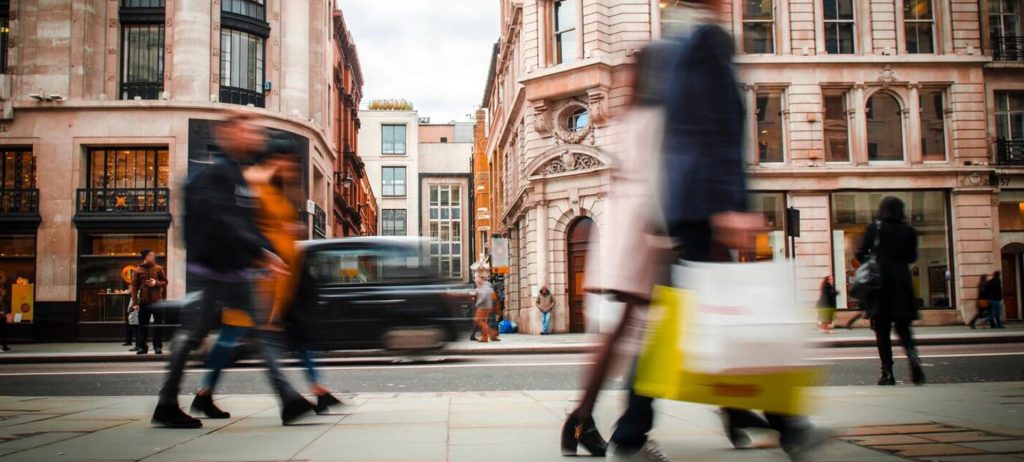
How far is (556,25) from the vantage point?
93.7 ft

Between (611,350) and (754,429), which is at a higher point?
(611,350)

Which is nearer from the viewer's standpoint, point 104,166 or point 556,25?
point 104,166

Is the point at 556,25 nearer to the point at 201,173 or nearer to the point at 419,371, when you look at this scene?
the point at 419,371

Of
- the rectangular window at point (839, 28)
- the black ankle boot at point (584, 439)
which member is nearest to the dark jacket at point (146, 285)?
the black ankle boot at point (584, 439)

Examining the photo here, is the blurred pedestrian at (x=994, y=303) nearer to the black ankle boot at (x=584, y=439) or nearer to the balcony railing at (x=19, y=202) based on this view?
the black ankle boot at (x=584, y=439)

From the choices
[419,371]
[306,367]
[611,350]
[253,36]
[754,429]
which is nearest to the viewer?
[611,350]

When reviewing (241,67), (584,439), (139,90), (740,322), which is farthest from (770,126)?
(740,322)

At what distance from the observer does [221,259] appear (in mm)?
4914

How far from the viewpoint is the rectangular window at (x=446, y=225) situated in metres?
86.3

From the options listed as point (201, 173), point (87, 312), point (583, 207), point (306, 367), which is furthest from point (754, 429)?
point (87, 312)

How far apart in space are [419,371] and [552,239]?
57.7 feet

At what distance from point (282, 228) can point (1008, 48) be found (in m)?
31.4

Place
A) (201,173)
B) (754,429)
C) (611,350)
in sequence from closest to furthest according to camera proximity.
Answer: (611,350) < (754,429) < (201,173)

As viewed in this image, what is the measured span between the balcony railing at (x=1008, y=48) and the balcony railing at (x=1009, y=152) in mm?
3110
